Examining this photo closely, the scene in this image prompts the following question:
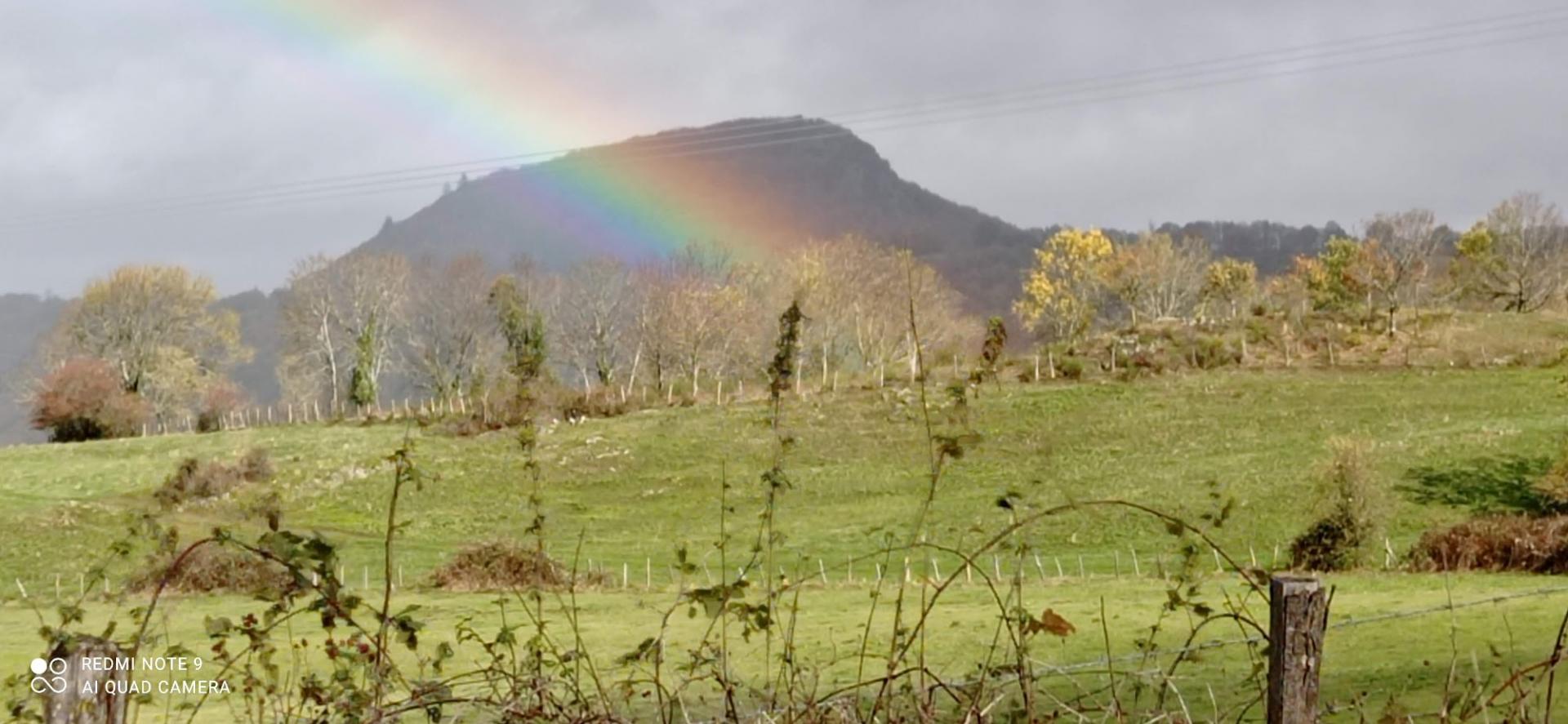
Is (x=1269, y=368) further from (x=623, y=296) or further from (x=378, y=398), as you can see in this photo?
(x=378, y=398)

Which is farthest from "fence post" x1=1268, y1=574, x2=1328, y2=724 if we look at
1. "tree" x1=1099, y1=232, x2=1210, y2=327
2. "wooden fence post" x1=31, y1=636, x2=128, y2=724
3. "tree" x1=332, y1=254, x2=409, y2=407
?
"tree" x1=1099, y1=232, x2=1210, y2=327

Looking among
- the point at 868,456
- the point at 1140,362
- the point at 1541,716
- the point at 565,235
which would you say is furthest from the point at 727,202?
the point at 1541,716

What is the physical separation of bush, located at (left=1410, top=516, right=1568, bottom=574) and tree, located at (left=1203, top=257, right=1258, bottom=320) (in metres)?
55.0

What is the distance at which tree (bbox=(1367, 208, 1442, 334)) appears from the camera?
5609 cm

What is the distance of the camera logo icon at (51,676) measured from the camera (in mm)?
2578

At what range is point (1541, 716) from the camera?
5207 millimetres

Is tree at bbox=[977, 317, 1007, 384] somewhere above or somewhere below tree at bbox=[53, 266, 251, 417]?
below

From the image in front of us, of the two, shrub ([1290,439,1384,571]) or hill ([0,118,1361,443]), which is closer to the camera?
shrub ([1290,439,1384,571])

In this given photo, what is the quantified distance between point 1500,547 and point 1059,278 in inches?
2406

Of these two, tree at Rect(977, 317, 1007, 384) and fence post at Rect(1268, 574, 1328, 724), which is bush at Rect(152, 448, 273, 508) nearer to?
tree at Rect(977, 317, 1007, 384)

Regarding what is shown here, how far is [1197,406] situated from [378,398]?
143 feet

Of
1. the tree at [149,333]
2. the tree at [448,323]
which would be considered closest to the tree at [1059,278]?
the tree at [448,323]

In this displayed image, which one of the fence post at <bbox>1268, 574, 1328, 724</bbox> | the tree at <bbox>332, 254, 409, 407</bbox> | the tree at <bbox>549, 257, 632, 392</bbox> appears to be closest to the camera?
the fence post at <bbox>1268, 574, 1328, 724</bbox>

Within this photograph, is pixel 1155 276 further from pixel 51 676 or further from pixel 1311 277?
pixel 51 676
